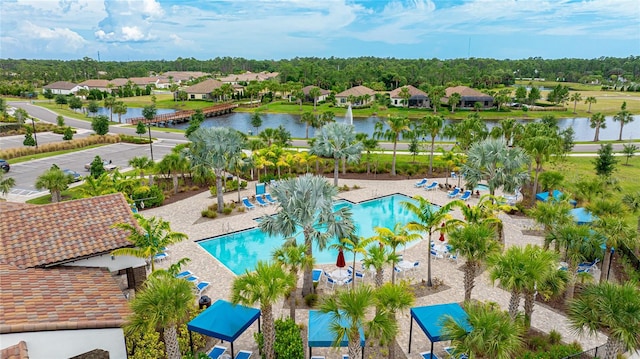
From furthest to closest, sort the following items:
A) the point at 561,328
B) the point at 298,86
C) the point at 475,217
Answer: the point at 298,86, the point at 475,217, the point at 561,328

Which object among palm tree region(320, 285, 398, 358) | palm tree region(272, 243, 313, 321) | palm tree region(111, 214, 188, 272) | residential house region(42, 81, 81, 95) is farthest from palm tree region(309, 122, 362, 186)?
residential house region(42, 81, 81, 95)

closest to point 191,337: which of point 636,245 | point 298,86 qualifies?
Result: point 636,245

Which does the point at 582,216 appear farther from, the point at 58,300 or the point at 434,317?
the point at 58,300

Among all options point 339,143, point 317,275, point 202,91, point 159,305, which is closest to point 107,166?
point 339,143

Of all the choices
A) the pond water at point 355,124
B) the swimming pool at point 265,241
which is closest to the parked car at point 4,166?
the swimming pool at point 265,241

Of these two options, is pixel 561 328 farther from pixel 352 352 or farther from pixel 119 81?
pixel 119 81

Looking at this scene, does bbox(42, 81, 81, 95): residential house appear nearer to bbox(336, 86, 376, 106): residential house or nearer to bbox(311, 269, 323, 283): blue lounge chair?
bbox(336, 86, 376, 106): residential house

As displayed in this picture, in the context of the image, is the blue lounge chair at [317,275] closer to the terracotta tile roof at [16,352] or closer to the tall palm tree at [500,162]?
the tall palm tree at [500,162]
